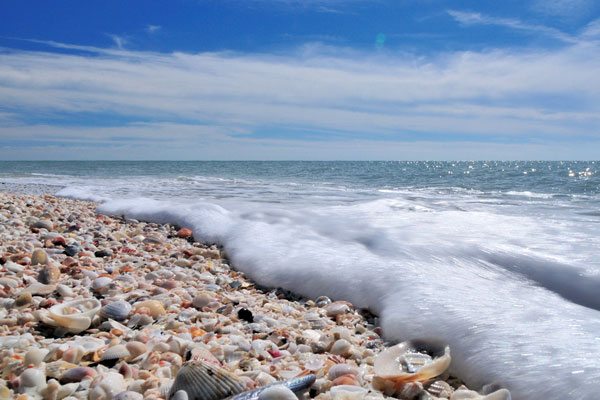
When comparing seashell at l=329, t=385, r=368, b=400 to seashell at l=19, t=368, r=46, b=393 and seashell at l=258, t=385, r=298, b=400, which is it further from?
seashell at l=19, t=368, r=46, b=393

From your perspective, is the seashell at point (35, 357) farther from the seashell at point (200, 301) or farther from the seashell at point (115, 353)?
the seashell at point (200, 301)

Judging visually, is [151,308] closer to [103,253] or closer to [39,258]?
[39,258]

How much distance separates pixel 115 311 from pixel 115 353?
535 millimetres

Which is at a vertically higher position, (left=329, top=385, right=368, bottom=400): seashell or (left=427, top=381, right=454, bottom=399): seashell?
(left=329, top=385, right=368, bottom=400): seashell

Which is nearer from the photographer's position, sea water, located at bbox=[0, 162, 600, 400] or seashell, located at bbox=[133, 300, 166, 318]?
sea water, located at bbox=[0, 162, 600, 400]

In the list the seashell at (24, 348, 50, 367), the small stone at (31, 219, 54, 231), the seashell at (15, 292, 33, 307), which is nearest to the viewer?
the seashell at (24, 348, 50, 367)

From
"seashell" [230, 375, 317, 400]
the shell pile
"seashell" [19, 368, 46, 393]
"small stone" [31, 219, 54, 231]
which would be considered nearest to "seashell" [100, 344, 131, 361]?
the shell pile

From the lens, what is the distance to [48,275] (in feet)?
10.6

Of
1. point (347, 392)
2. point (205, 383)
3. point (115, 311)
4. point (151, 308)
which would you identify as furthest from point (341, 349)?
point (115, 311)

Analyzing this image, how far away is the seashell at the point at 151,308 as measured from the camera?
274 centimetres

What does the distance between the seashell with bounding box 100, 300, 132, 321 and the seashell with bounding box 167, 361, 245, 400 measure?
94 centimetres

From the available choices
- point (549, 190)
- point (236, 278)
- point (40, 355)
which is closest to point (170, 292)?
point (236, 278)

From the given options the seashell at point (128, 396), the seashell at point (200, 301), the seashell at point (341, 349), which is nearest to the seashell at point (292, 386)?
the seashell at point (128, 396)

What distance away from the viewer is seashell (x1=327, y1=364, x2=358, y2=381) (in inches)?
83.6
